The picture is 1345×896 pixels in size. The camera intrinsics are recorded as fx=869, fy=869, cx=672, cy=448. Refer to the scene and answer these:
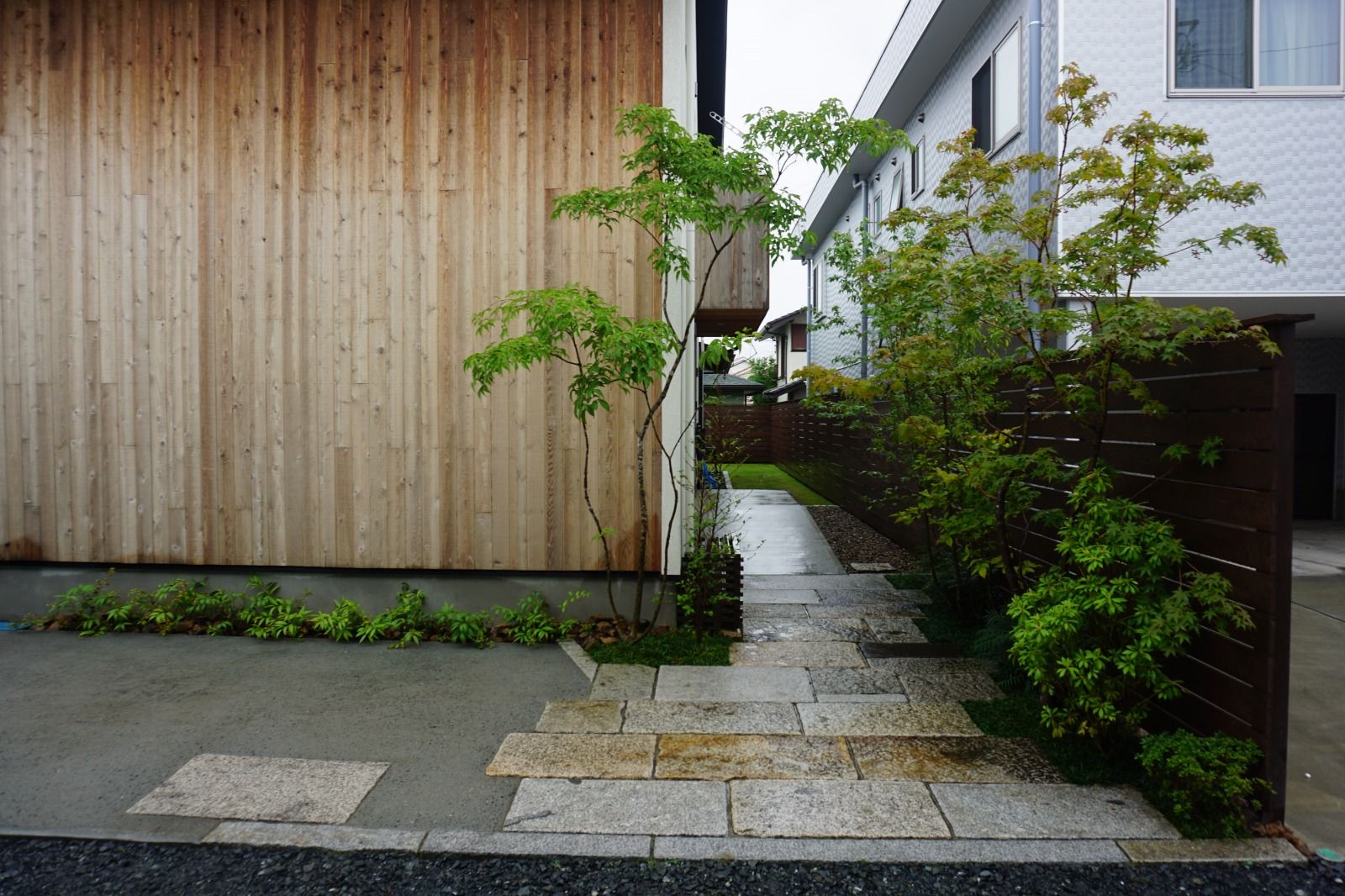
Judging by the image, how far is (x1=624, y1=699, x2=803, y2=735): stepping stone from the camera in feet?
13.3

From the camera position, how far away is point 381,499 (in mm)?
5781

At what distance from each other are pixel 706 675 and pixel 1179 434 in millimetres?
2647

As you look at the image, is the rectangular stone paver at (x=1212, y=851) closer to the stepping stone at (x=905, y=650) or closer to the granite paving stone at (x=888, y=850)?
the granite paving stone at (x=888, y=850)

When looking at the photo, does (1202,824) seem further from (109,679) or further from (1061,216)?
(1061,216)

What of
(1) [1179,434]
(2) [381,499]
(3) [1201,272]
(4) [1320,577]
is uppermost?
(3) [1201,272]

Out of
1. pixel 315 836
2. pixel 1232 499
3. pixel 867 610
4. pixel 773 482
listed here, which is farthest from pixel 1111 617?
pixel 773 482

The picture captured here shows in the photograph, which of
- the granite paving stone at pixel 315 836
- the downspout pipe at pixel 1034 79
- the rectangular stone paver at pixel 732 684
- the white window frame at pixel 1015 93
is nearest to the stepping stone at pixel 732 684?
the rectangular stone paver at pixel 732 684

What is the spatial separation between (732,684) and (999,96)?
8117 millimetres

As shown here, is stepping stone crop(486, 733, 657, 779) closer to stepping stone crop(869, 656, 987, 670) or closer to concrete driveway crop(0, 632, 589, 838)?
concrete driveway crop(0, 632, 589, 838)

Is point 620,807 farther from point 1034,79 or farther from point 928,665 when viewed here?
point 1034,79

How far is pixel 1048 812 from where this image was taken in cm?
322

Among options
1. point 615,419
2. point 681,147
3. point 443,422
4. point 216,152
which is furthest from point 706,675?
point 216,152

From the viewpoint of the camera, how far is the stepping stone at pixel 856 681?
463cm

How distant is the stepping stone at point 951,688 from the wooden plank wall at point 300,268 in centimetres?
187
